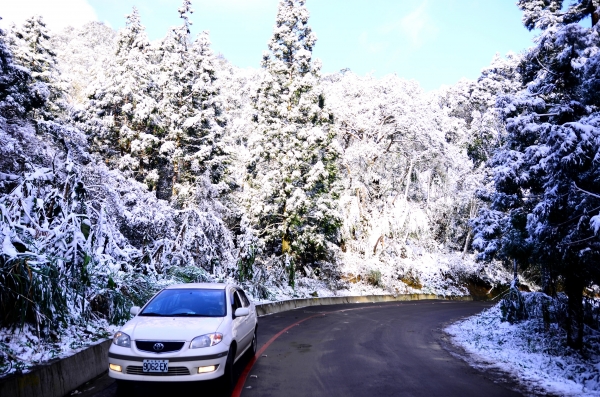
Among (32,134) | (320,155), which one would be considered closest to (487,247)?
(320,155)

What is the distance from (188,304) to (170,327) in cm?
109

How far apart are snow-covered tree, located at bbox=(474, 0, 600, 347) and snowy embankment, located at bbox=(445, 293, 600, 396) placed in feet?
2.10

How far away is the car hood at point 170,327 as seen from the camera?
21.0 ft

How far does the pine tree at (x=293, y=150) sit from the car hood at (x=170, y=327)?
19676 mm

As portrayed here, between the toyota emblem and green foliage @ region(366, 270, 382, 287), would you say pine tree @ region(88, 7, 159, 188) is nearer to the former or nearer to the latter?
green foliage @ region(366, 270, 382, 287)

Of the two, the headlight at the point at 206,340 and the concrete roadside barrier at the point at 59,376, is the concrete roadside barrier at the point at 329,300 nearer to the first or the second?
the concrete roadside barrier at the point at 59,376

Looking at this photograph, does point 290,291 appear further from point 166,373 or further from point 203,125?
point 166,373

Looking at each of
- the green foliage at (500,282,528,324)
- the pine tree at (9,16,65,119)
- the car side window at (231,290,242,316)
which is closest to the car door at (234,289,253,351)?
the car side window at (231,290,242,316)

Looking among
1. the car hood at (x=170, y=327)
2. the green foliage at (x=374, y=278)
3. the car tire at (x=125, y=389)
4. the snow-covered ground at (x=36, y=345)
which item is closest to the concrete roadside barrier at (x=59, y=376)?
the snow-covered ground at (x=36, y=345)

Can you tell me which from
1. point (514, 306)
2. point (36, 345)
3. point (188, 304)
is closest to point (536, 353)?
point (514, 306)

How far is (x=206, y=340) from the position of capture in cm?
648

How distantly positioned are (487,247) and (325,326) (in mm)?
7029

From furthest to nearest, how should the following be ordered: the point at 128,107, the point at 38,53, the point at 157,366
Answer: the point at 38,53 < the point at 128,107 < the point at 157,366

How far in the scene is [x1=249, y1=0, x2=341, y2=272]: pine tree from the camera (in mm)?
27484
